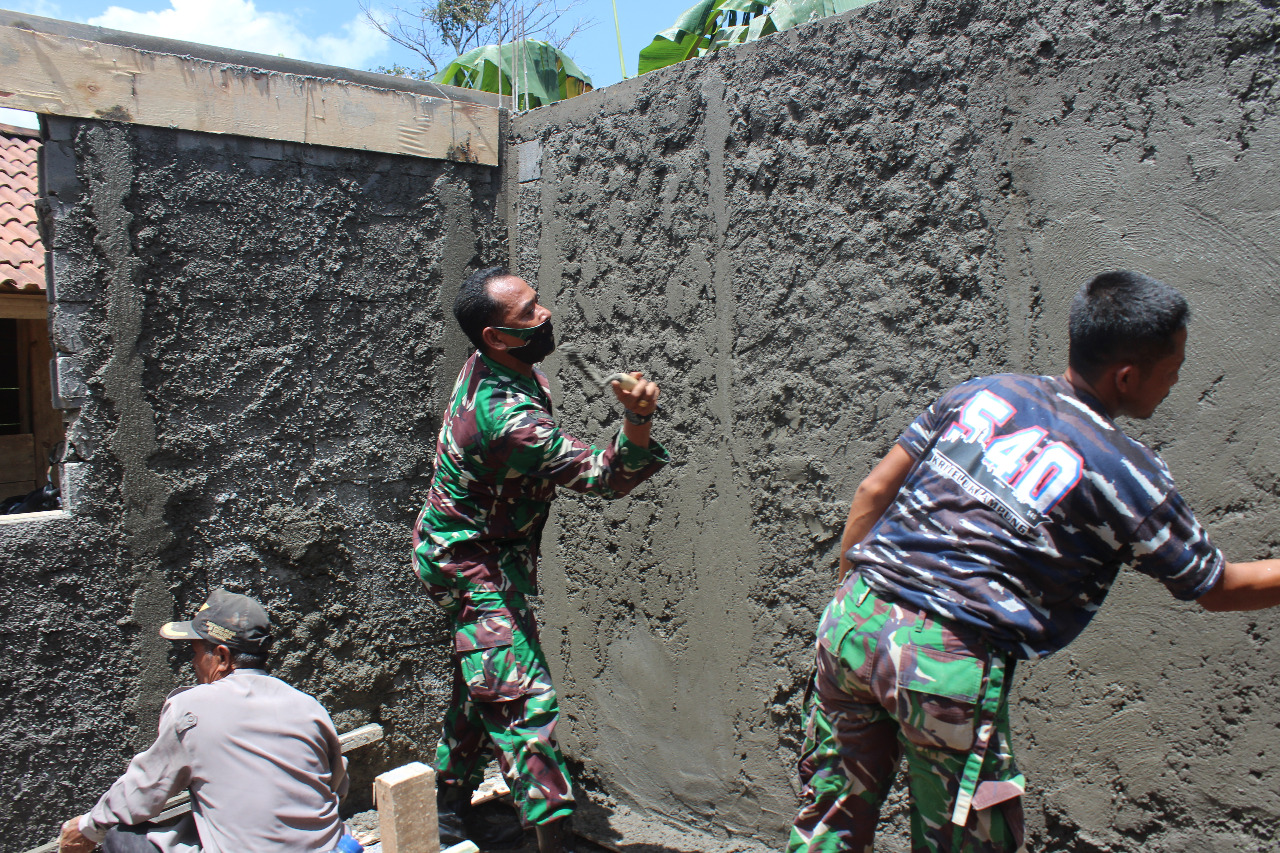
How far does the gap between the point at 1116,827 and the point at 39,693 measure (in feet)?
9.84

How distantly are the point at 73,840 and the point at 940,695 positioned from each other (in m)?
2.14

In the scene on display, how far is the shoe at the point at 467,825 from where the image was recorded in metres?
2.86

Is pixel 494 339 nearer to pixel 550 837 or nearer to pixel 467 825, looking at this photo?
pixel 550 837

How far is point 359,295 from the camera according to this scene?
318 cm

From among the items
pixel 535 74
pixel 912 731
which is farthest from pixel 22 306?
pixel 912 731

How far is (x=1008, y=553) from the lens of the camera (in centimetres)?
162

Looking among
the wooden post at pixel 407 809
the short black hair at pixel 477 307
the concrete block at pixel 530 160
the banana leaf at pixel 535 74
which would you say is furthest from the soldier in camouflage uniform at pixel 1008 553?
the banana leaf at pixel 535 74

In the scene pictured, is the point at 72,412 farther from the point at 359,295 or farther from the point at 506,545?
the point at 506,545

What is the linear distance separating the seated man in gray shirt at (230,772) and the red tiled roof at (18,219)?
5823 mm

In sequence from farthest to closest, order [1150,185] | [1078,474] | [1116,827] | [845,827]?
[1116,827]
[1150,185]
[845,827]
[1078,474]

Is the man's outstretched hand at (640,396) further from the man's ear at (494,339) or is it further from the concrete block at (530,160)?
the concrete block at (530,160)

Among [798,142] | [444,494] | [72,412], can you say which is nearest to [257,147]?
[72,412]

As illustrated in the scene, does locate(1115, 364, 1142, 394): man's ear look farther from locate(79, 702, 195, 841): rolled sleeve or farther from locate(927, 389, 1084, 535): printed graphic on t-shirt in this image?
locate(79, 702, 195, 841): rolled sleeve

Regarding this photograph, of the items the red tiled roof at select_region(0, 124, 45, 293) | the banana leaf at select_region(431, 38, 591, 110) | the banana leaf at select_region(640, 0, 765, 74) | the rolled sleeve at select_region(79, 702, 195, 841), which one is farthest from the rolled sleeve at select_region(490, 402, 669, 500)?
the red tiled roof at select_region(0, 124, 45, 293)
